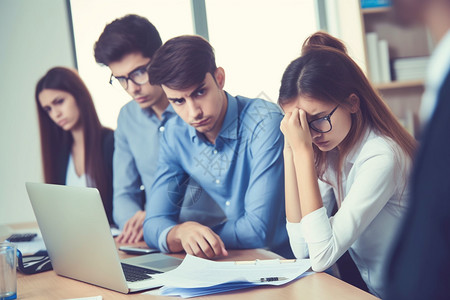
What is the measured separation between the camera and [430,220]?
46cm

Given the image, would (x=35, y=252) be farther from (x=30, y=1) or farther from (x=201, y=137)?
(x=30, y=1)

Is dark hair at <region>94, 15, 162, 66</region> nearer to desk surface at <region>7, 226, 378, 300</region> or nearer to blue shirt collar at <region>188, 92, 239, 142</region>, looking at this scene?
blue shirt collar at <region>188, 92, 239, 142</region>

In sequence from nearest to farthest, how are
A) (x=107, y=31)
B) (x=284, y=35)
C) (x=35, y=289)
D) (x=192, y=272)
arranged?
1. (x=192, y=272)
2. (x=35, y=289)
3. (x=107, y=31)
4. (x=284, y=35)

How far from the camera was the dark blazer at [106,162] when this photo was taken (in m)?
2.63

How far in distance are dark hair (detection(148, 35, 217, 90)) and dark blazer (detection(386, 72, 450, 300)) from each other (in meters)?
1.43

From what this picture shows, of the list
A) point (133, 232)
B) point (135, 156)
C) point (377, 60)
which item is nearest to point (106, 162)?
point (135, 156)

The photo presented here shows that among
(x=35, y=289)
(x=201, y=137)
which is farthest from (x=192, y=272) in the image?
(x=201, y=137)

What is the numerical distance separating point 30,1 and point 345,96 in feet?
8.15

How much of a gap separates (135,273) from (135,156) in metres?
1.25

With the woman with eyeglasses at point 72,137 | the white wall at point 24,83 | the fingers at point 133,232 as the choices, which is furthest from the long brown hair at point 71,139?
the fingers at point 133,232

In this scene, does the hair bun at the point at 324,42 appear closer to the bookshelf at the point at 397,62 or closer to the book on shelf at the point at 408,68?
the bookshelf at the point at 397,62

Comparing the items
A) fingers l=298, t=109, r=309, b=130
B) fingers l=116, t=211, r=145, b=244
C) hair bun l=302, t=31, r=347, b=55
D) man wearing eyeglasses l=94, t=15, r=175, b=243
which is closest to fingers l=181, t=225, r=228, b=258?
fingers l=298, t=109, r=309, b=130

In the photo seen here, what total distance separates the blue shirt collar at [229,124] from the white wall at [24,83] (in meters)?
1.62

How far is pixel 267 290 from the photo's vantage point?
1.11 meters
